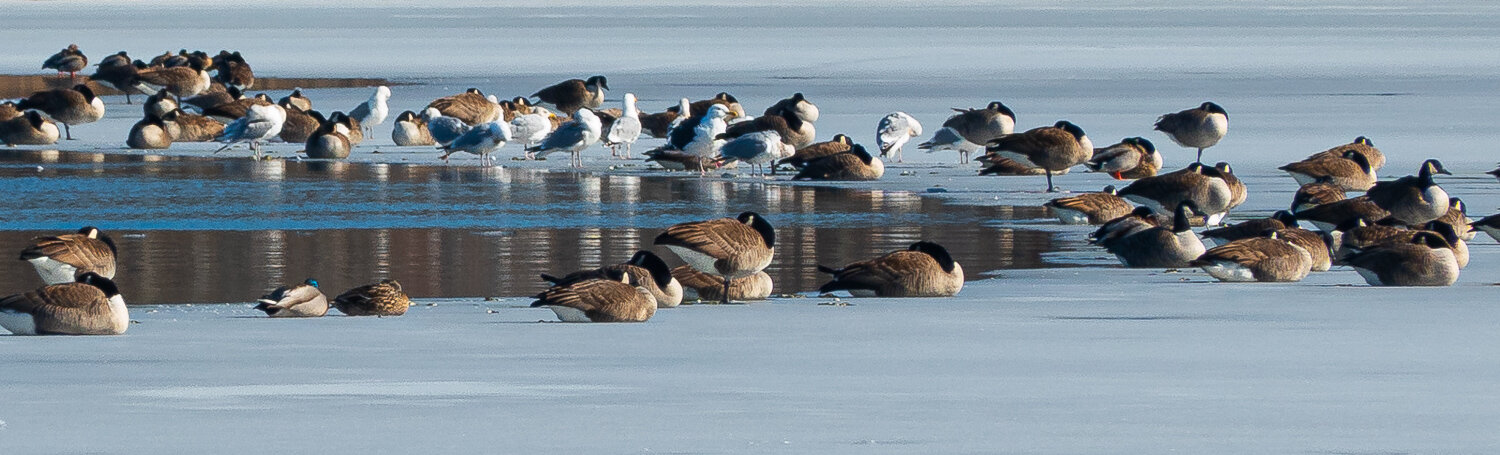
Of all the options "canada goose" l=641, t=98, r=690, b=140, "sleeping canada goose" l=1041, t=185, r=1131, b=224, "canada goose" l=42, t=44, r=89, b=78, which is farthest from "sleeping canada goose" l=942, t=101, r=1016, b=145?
"canada goose" l=42, t=44, r=89, b=78

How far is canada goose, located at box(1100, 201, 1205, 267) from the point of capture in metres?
13.6

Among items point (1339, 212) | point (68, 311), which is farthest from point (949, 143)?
point (68, 311)

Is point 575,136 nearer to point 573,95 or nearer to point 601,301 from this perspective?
point 573,95

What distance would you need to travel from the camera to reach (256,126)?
25.9m

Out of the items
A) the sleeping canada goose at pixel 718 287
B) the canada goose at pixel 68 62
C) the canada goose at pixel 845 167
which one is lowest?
the sleeping canada goose at pixel 718 287

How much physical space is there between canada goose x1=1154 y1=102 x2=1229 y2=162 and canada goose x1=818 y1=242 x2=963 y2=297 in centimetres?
1113

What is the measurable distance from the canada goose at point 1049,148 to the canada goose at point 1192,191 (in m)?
3.53

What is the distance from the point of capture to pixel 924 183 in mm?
21734

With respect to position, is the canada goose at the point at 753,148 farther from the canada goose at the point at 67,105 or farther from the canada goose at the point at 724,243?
the canada goose at the point at 67,105

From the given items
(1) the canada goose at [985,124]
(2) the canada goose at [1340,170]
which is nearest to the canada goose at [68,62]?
(1) the canada goose at [985,124]

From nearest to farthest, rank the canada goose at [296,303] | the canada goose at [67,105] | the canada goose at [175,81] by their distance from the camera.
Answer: the canada goose at [296,303] → the canada goose at [67,105] → the canada goose at [175,81]

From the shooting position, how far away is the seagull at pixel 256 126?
25766 millimetres

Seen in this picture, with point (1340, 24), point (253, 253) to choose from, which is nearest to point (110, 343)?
point (253, 253)

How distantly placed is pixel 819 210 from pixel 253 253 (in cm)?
540
